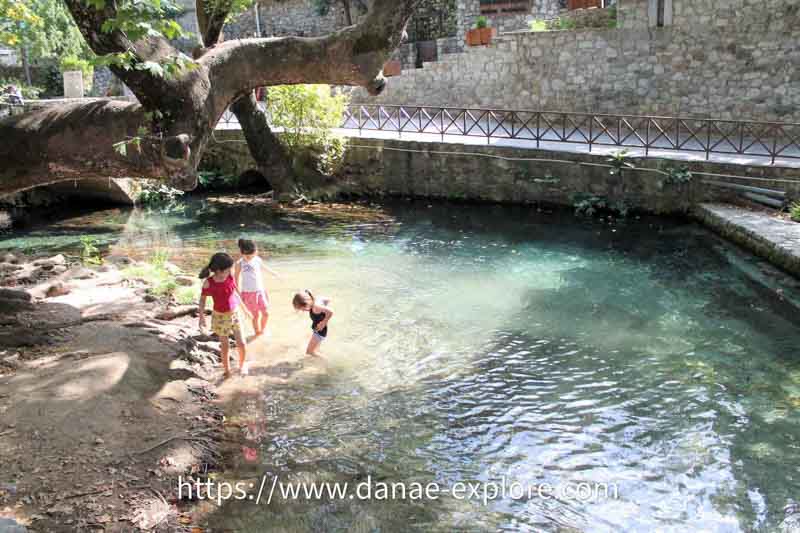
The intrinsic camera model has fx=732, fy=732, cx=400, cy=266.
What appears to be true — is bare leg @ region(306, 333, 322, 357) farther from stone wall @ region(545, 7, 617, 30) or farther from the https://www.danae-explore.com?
stone wall @ region(545, 7, 617, 30)

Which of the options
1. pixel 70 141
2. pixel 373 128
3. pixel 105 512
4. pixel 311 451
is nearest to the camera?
pixel 105 512

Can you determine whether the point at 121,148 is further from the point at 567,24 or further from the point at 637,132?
the point at 567,24

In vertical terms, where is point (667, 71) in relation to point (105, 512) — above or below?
above

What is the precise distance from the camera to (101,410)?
683cm

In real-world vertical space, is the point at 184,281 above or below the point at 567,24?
below

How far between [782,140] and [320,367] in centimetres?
1445

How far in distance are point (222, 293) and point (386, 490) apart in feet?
9.72

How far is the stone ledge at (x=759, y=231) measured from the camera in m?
12.1

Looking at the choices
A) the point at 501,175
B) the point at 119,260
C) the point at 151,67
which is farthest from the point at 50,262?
the point at 501,175

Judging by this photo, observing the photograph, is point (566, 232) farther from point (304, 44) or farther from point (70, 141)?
point (70, 141)

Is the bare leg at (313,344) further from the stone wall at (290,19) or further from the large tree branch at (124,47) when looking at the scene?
the stone wall at (290,19)

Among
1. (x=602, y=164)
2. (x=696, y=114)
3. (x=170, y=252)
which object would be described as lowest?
(x=170, y=252)

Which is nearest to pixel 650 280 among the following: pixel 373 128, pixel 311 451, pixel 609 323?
pixel 609 323

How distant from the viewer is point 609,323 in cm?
1062
